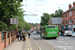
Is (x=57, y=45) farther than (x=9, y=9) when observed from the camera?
No

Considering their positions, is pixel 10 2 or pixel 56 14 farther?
pixel 56 14

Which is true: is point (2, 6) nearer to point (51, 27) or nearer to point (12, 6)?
point (12, 6)

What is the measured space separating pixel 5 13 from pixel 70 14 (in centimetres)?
3328

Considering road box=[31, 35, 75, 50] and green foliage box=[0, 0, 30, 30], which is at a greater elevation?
green foliage box=[0, 0, 30, 30]

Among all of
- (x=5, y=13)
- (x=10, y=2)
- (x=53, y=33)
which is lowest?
(x=53, y=33)

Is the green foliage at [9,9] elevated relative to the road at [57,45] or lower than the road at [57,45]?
elevated

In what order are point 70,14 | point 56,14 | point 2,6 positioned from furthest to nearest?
point 56,14 < point 70,14 < point 2,6

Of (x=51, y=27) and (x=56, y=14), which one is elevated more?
(x=56, y=14)

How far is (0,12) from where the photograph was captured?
19.0 meters

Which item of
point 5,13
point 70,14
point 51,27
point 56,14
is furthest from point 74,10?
point 56,14

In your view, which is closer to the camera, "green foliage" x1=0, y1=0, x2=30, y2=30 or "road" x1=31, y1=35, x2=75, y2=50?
"road" x1=31, y1=35, x2=75, y2=50

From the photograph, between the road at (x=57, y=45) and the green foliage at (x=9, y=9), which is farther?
the green foliage at (x=9, y=9)

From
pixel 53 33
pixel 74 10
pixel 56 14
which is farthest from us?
pixel 56 14

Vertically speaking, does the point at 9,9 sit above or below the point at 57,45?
above
